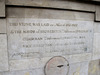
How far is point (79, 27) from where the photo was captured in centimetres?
327

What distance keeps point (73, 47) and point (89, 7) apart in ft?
4.68

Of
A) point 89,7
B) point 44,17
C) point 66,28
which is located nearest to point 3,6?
point 44,17

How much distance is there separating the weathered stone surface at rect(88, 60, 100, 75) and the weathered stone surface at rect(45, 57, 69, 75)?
100cm

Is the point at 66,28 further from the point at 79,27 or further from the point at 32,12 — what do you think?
the point at 32,12

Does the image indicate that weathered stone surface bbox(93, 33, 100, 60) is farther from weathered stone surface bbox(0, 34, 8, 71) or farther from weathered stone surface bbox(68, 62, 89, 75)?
weathered stone surface bbox(0, 34, 8, 71)

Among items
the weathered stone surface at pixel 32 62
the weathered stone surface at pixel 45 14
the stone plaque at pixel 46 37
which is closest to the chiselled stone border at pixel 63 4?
the weathered stone surface at pixel 45 14

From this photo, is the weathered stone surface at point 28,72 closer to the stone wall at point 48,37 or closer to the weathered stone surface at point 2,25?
the stone wall at point 48,37

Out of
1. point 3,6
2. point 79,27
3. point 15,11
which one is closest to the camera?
point 3,6

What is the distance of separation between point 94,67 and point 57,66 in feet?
5.11

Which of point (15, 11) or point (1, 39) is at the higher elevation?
point (15, 11)

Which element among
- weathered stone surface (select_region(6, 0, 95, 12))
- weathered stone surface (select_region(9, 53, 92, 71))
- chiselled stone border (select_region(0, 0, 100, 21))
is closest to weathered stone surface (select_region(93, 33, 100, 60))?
chiselled stone border (select_region(0, 0, 100, 21))

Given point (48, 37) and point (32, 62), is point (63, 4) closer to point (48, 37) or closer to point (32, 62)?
point (48, 37)

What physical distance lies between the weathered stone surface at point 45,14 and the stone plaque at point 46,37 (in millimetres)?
103

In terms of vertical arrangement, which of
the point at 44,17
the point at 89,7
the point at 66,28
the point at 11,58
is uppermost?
the point at 89,7
